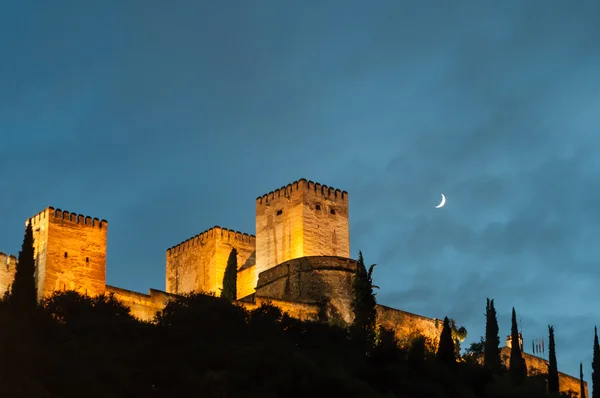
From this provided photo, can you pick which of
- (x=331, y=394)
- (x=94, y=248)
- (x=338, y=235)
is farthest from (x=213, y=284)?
(x=331, y=394)

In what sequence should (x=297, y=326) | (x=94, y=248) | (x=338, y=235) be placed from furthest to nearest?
1. (x=338, y=235)
2. (x=94, y=248)
3. (x=297, y=326)

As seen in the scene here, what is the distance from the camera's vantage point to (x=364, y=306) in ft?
153

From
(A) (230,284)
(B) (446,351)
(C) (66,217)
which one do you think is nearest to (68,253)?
(C) (66,217)

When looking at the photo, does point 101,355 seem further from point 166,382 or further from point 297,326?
point 297,326

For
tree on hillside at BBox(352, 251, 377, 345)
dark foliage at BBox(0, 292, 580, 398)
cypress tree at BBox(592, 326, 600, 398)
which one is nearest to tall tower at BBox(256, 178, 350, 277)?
tree on hillside at BBox(352, 251, 377, 345)

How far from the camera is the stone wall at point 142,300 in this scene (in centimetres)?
4634

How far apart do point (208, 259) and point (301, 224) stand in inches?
291

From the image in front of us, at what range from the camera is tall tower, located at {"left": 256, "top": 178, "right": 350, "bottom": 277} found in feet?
181

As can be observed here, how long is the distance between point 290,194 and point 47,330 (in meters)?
23.3

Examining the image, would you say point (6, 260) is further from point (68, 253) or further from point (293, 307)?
point (293, 307)

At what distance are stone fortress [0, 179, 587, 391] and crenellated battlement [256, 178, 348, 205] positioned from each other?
60mm

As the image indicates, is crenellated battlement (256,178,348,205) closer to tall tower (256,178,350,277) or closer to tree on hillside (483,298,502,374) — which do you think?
tall tower (256,178,350,277)

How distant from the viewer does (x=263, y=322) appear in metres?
40.6

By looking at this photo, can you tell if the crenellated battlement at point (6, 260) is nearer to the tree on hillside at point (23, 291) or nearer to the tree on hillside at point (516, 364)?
the tree on hillside at point (23, 291)
